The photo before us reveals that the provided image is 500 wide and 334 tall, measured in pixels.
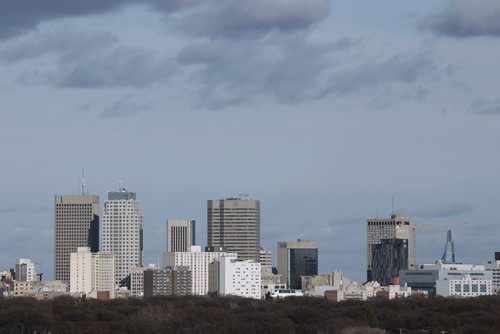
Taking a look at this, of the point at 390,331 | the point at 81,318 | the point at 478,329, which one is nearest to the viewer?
the point at 478,329

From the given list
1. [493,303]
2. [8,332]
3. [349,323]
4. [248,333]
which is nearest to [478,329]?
[349,323]

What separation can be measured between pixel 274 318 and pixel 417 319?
14855mm

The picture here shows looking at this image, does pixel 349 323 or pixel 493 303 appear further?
pixel 493 303

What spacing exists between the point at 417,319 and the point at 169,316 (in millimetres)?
25529

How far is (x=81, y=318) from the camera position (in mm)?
160875

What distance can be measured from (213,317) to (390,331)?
1841 cm

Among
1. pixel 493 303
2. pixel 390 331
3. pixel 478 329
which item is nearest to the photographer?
pixel 478 329

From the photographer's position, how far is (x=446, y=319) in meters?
153

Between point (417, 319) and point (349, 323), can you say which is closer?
point (349, 323)

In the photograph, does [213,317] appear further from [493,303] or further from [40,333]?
[493,303]

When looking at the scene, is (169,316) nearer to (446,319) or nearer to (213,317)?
(213,317)

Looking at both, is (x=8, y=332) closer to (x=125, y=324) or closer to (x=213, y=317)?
(x=125, y=324)

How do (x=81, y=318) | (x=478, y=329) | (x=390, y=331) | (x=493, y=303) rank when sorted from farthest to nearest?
1. (x=493, y=303)
2. (x=81, y=318)
3. (x=390, y=331)
4. (x=478, y=329)

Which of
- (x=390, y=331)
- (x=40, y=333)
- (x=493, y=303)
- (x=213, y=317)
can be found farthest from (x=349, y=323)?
(x=493, y=303)
